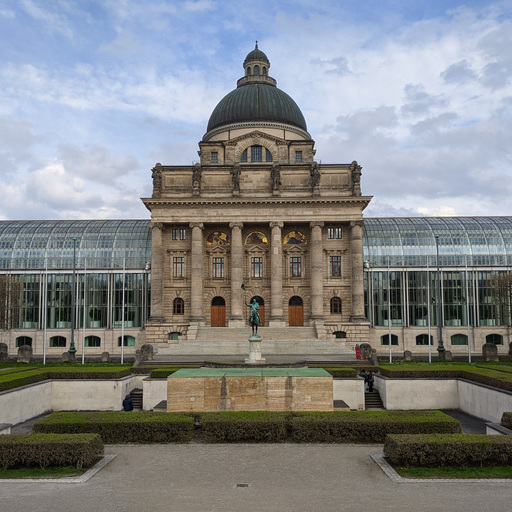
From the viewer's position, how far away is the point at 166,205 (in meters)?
67.2

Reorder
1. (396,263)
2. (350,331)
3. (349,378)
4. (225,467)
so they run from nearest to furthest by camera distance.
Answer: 1. (225,467)
2. (349,378)
3. (350,331)
4. (396,263)

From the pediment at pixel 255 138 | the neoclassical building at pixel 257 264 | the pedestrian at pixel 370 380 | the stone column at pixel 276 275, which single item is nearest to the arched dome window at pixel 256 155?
the neoclassical building at pixel 257 264

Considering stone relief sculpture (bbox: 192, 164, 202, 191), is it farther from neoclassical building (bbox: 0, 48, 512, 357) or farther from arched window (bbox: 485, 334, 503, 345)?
arched window (bbox: 485, 334, 503, 345)

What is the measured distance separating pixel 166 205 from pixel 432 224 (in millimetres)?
38825

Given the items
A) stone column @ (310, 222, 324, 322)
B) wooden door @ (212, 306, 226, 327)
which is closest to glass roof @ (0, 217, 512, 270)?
stone column @ (310, 222, 324, 322)

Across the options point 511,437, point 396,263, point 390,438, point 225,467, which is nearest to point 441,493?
point 390,438

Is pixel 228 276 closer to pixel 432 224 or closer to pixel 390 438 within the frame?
pixel 432 224

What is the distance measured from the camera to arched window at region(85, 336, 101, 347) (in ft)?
234

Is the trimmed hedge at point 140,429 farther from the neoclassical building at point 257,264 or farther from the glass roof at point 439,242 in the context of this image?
the glass roof at point 439,242

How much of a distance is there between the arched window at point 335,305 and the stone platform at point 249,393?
141 ft

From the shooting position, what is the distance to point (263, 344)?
189 feet

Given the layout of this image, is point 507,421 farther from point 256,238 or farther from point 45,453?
point 256,238

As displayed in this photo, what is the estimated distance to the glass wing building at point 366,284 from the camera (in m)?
70.9

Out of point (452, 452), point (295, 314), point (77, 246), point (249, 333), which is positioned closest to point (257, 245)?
point (295, 314)
